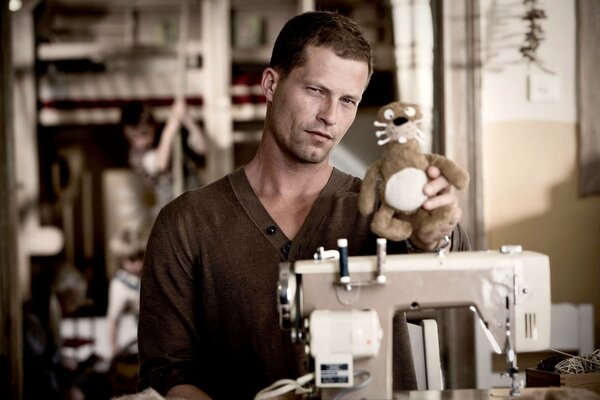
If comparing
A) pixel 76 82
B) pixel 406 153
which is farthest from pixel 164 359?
pixel 76 82

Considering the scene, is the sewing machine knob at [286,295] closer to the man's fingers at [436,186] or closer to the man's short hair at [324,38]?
the man's fingers at [436,186]

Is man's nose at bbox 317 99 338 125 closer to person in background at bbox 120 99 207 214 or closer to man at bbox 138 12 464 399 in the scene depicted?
man at bbox 138 12 464 399

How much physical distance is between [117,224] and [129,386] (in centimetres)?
75

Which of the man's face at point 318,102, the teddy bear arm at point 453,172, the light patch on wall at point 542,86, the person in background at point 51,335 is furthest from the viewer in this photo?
the person in background at point 51,335

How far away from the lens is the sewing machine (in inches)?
49.7

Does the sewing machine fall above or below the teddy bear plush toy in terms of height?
below

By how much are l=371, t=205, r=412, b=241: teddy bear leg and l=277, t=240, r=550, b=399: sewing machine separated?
0.04m

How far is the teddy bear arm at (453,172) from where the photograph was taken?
1227mm

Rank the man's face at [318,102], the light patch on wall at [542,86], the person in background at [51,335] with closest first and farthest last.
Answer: the man's face at [318,102] < the light patch on wall at [542,86] < the person in background at [51,335]

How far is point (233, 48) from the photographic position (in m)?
3.48

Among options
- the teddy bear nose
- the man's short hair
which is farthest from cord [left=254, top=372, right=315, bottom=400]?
the man's short hair

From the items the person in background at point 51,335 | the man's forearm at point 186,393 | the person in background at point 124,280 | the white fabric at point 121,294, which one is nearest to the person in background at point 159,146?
the person in background at point 124,280

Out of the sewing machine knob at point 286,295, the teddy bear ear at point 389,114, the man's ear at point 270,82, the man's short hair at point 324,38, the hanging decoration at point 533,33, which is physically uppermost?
the hanging decoration at point 533,33

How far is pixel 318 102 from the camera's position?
1.63 meters
